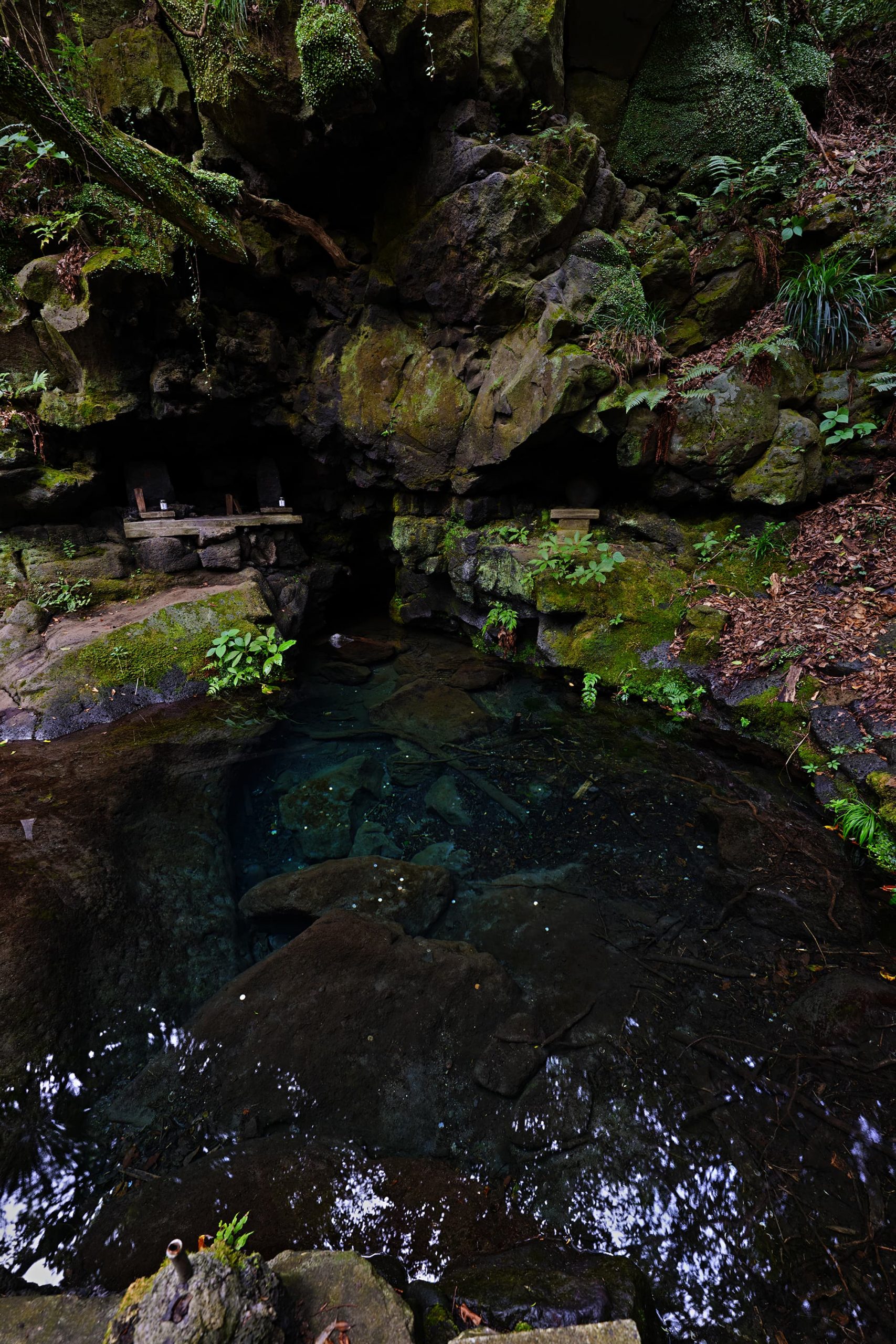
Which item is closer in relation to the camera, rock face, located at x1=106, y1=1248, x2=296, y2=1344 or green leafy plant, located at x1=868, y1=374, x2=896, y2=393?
rock face, located at x1=106, y1=1248, x2=296, y2=1344

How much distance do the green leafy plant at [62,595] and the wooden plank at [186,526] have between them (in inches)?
46.8

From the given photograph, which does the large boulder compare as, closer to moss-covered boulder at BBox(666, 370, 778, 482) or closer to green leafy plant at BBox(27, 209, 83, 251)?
moss-covered boulder at BBox(666, 370, 778, 482)

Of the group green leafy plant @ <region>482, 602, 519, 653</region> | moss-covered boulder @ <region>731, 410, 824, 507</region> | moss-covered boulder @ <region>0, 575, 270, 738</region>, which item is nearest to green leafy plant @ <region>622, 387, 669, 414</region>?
moss-covered boulder @ <region>731, 410, 824, 507</region>

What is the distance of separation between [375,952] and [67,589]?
7.23 metres

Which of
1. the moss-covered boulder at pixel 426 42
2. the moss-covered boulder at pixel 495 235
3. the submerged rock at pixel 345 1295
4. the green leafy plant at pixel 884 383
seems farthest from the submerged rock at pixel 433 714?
the moss-covered boulder at pixel 426 42

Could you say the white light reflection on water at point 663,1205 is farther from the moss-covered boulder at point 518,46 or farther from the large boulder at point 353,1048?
the moss-covered boulder at point 518,46

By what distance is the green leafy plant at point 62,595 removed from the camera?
7547mm

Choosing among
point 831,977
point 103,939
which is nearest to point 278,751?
point 103,939

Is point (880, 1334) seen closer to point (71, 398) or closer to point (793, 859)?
point (793, 859)

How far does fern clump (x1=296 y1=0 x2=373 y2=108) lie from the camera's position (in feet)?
21.0

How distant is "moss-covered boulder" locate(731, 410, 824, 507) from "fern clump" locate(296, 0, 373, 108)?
6719mm

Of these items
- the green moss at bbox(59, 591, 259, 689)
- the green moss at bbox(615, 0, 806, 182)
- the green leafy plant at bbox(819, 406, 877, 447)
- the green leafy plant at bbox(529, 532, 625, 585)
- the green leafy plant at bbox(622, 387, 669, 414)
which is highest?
the green moss at bbox(615, 0, 806, 182)


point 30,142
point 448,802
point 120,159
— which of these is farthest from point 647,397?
point 30,142

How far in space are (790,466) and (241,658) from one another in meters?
7.25
